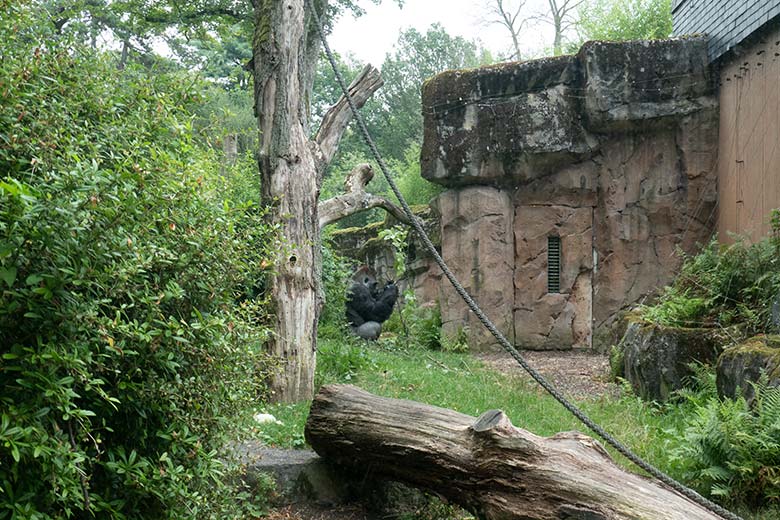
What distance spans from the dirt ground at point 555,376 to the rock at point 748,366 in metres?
2.35

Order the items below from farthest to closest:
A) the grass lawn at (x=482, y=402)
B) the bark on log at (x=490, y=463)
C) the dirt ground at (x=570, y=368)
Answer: the dirt ground at (x=570, y=368) → the grass lawn at (x=482, y=402) → the bark on log at (x=490, y=463)

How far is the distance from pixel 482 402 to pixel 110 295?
5.10m

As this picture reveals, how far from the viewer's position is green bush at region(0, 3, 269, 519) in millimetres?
2605

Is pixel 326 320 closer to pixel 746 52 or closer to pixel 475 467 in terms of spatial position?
pixel 746 52

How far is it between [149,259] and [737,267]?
7.02m

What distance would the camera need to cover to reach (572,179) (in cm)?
1345

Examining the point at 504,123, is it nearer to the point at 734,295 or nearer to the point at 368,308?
the point at 368,308

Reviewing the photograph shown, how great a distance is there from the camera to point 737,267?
8.16m

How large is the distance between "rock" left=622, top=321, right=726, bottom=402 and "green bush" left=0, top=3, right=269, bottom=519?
509 centimetres

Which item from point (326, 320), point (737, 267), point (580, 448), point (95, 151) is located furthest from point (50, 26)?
point (326, 320)

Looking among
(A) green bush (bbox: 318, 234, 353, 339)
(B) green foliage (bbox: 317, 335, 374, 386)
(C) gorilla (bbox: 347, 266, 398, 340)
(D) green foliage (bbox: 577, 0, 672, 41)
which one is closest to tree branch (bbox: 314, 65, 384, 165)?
(B) green foliage (bbox: 317, 335, 374, 386)

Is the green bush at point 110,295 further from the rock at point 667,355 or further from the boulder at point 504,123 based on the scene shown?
the boulder at point 504,123

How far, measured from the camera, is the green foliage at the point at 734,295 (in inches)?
290

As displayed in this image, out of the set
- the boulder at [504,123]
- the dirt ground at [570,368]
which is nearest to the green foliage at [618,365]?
the dirt ground at [570,368]
